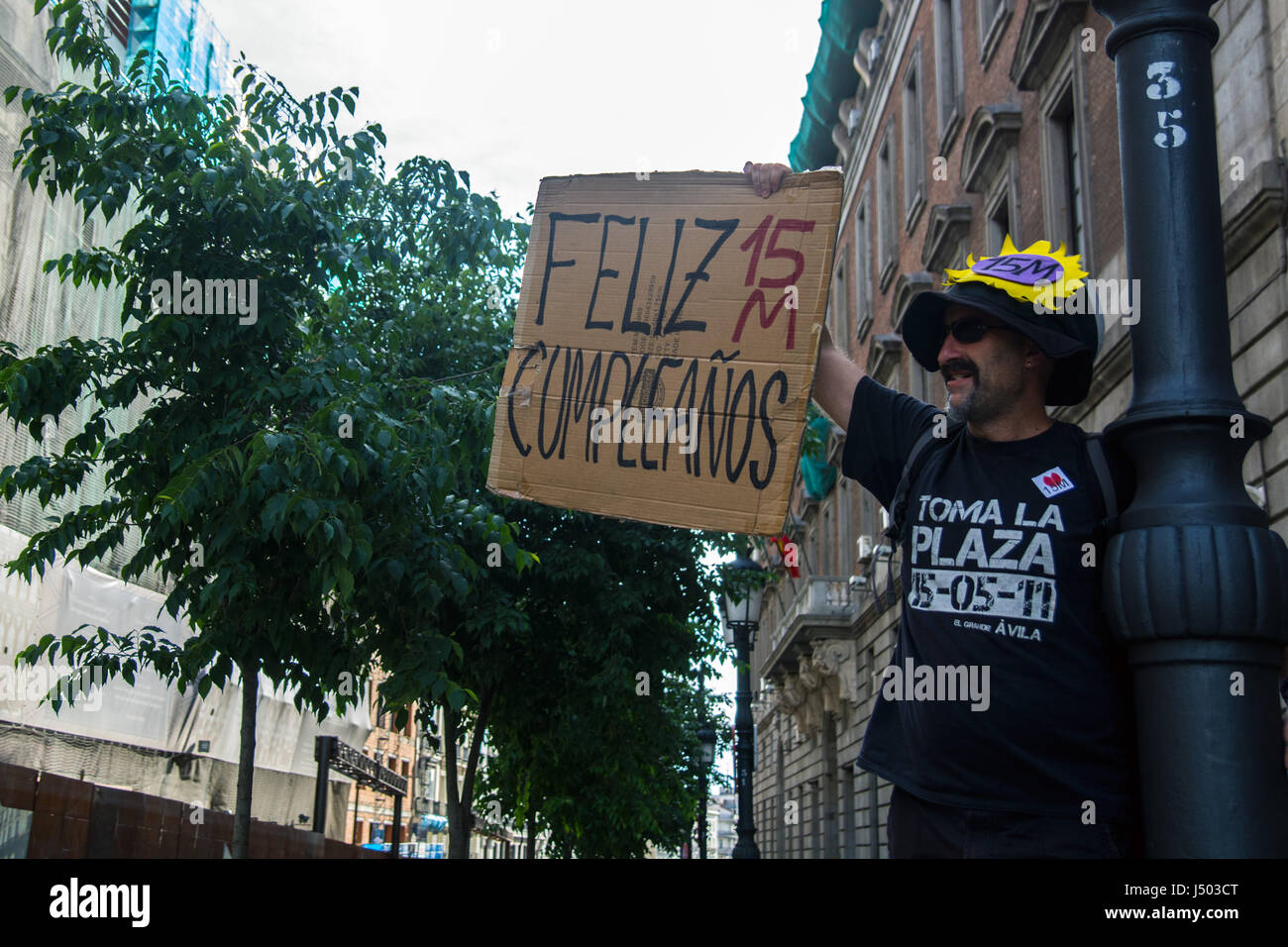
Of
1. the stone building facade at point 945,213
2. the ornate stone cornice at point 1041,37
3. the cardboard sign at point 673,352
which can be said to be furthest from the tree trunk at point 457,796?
the cardboard sign at point 673,352

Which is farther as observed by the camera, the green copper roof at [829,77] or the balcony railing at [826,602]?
the green copper roof at [829,77]

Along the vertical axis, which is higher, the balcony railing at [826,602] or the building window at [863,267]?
the building window at [863,267]

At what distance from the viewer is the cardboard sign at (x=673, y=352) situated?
10.7 feet

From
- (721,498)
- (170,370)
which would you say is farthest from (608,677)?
(721,498)

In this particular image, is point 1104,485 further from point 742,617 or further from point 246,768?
point 742,617

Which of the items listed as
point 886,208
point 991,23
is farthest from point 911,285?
point 886,208

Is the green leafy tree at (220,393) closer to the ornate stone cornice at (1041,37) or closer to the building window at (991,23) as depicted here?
the ornate stone cornice at (1041,37)

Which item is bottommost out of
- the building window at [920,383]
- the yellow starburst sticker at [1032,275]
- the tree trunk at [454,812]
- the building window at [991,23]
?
the tree trunk at [454,812]

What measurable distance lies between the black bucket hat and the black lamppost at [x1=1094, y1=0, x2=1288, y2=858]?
227mm

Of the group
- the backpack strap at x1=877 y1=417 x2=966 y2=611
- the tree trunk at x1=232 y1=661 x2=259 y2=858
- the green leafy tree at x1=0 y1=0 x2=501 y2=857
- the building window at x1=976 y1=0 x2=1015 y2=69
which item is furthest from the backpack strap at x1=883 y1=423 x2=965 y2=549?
the building window at x1=976 y1=0 x2=1015 y2=69

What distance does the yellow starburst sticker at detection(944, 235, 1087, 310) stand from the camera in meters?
2.93

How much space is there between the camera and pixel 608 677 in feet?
46.0

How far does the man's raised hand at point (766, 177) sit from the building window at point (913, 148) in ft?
63.6

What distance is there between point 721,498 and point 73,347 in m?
6.26
